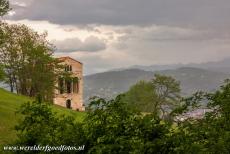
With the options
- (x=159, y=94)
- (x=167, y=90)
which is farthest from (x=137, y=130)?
(x=159, y=94)

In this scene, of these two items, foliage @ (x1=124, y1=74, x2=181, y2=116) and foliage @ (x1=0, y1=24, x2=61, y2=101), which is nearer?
foliage @ (x1=0, y1=24, x2=61, y2=101)

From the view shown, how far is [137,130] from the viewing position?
9.66m

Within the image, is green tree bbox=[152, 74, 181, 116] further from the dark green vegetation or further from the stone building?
the dark green vegetation

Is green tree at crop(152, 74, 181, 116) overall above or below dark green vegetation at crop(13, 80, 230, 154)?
below

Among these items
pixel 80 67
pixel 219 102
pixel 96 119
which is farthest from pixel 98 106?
pixel 80 67

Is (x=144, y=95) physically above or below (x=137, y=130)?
below

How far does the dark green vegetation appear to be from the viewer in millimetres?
9039

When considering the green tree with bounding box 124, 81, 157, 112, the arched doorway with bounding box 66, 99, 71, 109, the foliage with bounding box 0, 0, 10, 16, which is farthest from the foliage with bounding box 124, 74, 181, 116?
the foliage with bounding box 0, 0, 10, 16

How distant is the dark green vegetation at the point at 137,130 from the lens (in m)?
9.04

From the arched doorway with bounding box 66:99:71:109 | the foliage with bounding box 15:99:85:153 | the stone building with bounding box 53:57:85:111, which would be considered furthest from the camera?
the arched doorway with bounding box 66:99:71:109

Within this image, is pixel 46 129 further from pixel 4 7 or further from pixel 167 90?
pixel 167 90

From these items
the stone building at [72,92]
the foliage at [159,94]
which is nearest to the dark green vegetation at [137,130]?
the foliage at [159,94]

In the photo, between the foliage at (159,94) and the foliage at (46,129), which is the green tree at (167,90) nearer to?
the foliage at (159,94)

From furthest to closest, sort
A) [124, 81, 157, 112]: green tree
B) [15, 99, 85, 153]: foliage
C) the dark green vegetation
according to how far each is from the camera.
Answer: [124, 81, 157, 112]: green tree
[15, 99, 85, 153]: foliage
the dark green vegetation
